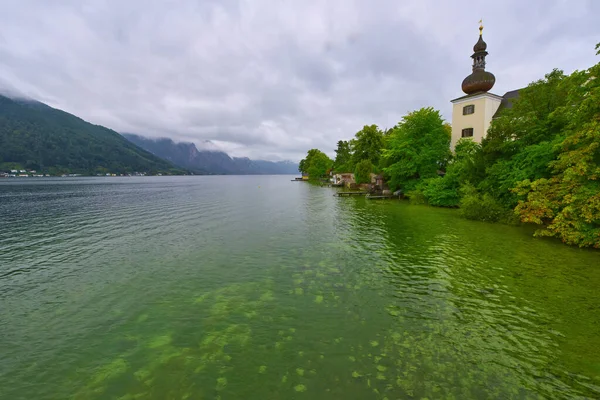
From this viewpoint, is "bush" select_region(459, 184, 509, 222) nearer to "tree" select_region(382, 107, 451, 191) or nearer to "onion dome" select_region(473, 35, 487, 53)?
"tree" select_region(382, 107, 451, 191)

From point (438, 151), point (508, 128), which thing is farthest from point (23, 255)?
point (438, 151)

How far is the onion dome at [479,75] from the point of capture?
158ft

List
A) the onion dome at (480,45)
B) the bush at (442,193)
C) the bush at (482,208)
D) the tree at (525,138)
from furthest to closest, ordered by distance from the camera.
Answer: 1. the onion dome at (480,45)
2. the bush at (442,193)
3. the bush at (482,208)
4. the tree at (525,138)

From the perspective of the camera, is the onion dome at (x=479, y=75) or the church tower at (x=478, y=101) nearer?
the onion dome at (x=479, y=75)

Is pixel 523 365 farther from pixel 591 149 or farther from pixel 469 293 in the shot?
pixel 591 149

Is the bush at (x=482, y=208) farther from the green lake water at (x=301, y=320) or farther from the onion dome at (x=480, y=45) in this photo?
the onion dome at (x=480, y=45)

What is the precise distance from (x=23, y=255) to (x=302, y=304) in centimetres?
2303

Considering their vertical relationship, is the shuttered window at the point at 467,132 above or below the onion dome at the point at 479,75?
below

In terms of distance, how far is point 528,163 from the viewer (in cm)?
2809

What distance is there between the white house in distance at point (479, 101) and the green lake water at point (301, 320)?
35.6m

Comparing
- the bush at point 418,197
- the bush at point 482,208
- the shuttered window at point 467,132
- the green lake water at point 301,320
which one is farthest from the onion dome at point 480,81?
the green lake water at point 301,320

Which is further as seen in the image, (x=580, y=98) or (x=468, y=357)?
(x=580, y=98)

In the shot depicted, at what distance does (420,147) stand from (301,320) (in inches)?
1989

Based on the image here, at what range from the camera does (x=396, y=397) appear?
7.39 m
